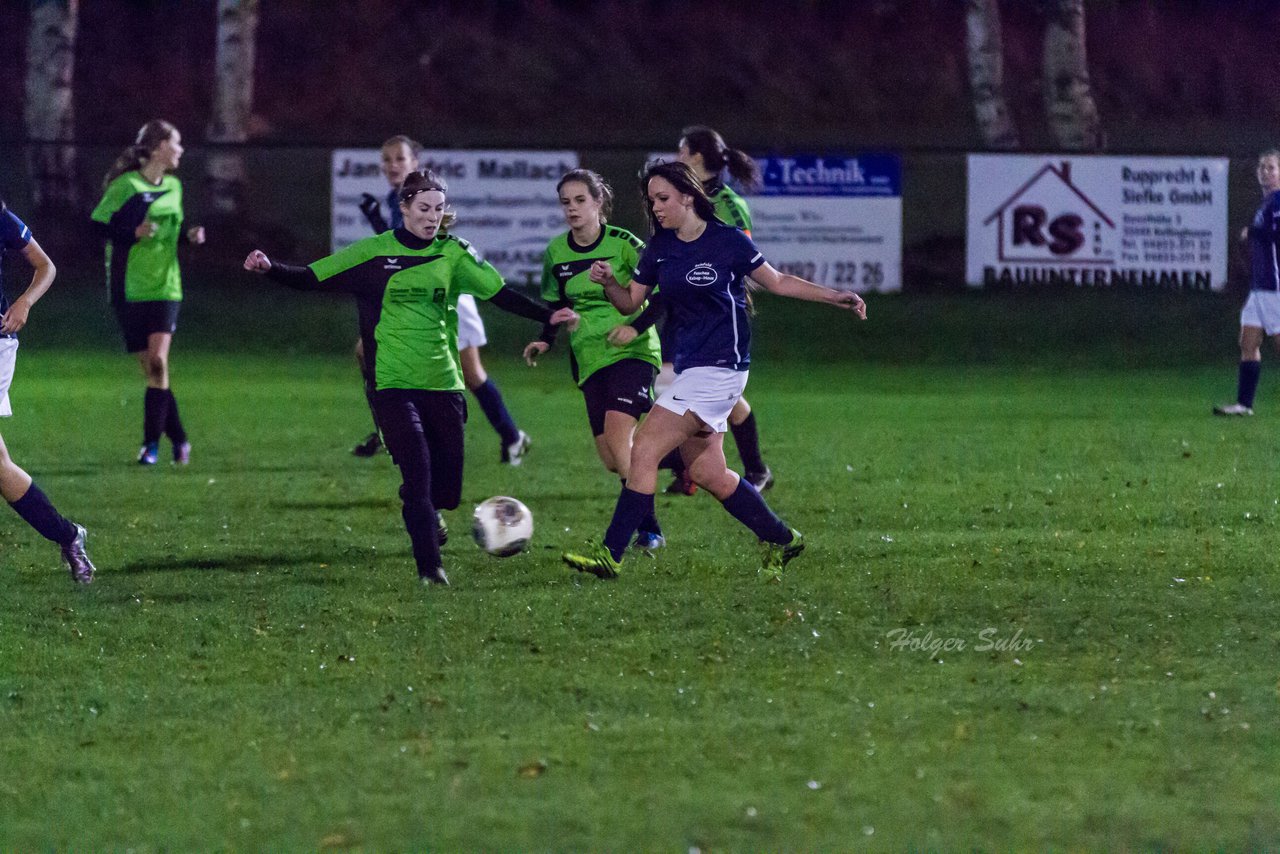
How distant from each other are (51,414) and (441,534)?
26.6 feet

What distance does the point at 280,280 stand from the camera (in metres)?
8.26

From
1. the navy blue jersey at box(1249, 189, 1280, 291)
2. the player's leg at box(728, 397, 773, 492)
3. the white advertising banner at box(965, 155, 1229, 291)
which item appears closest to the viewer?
the player's leg at box(728, 397, 773, 492)

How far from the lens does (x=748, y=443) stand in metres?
11.1

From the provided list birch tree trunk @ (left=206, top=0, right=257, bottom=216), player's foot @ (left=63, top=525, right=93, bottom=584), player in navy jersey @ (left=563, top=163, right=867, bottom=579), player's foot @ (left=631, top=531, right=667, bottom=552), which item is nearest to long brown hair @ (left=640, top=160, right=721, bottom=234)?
player in navy jersey @ (left=563, top=163, right=867, bottom=579)

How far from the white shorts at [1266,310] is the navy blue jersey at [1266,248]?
0.06m

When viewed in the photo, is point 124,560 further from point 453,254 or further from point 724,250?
point 724,250

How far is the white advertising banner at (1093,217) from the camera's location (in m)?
22.8

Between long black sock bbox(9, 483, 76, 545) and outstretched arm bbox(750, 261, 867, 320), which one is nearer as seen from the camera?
outstretched arm bbox(750, 261, 867, 320)

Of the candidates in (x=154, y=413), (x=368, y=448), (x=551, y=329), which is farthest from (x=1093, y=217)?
(x=551, y=329)

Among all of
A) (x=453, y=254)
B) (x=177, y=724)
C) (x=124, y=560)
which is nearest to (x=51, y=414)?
(x=124, y=560)

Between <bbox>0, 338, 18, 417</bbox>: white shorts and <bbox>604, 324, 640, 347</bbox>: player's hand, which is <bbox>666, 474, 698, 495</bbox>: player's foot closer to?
<bbox>604, 324, 640, 347</bbox>: player's hand

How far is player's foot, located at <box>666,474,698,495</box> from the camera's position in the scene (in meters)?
11.2

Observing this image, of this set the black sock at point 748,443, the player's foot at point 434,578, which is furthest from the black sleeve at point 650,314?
the black sock at point 748,443

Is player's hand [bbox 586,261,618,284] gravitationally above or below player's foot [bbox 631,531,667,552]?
above
